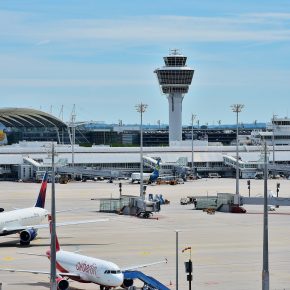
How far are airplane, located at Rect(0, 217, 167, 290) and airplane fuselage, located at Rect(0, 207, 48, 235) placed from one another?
1854 cm

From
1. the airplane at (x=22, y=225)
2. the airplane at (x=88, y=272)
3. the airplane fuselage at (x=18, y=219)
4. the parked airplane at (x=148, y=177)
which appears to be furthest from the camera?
the parked airplane at (x=148, y=177)

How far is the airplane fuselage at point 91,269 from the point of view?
54.7m

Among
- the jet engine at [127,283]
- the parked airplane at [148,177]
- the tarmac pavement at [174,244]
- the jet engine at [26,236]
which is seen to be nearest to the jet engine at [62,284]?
the tarmac pavement at [174,244]

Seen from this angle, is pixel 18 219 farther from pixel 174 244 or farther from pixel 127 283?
pixel 127 283

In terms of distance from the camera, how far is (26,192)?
6024 inches

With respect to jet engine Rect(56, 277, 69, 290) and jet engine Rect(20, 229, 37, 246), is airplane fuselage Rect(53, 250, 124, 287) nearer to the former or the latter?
jet engine Rect(56, 277, 69, 290)

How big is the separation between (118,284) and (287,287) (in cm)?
1054

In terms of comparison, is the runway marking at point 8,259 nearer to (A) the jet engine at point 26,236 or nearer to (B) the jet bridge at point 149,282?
(A) the jet engine at point 26,236

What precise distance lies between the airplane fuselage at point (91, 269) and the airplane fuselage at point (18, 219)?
60.8 ft

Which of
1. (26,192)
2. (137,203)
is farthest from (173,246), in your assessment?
(26,192)

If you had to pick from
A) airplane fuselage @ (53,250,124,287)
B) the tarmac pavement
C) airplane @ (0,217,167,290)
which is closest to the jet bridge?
airplane @ (0,217,167,290)

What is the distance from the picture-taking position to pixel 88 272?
183 ft

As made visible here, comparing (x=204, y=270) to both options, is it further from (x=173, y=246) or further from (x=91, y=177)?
(x=91, y=177)

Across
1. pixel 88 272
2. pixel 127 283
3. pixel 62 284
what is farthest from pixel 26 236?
pixel 62 284
